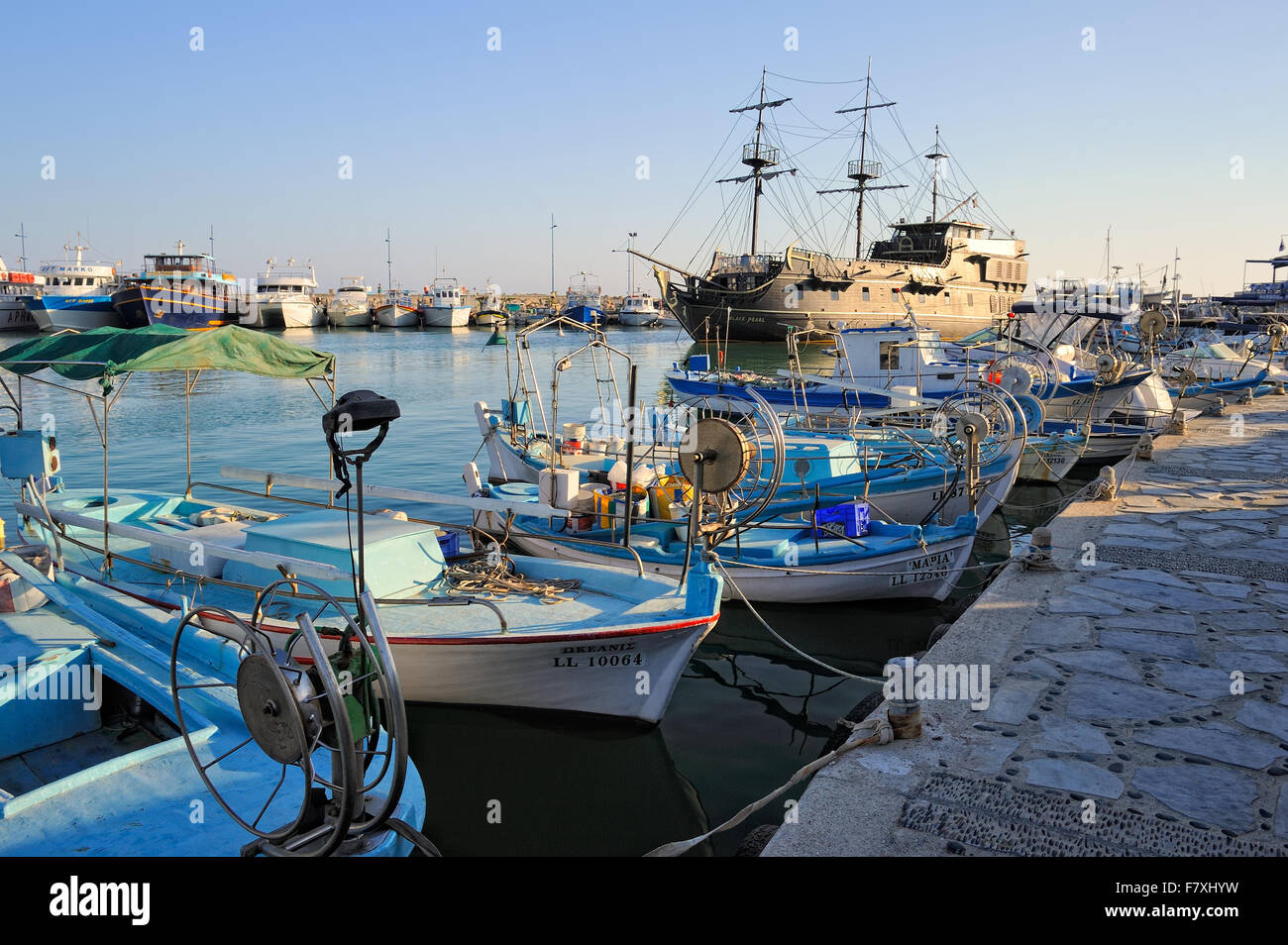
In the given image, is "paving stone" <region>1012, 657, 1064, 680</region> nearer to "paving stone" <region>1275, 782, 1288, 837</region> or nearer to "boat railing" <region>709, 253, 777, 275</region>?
"paving stone" <region>1275, 782, 1288, 837</region>

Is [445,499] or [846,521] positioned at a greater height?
[445,499]

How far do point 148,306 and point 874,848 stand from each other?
236 feet

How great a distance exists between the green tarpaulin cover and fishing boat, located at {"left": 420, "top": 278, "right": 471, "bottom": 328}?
3431 inches

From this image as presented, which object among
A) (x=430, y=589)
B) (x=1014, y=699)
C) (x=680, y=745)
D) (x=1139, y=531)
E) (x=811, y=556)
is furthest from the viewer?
(x=811, y=556)

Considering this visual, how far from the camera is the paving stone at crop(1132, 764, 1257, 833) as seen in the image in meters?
4.45

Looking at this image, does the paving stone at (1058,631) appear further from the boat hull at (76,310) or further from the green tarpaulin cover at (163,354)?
the boat hull at (76,310)

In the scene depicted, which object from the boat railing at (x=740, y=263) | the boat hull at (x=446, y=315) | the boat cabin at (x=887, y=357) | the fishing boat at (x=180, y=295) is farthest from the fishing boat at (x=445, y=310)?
the boat cabin at (x=887, y=357)

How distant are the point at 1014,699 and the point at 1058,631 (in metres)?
1.54

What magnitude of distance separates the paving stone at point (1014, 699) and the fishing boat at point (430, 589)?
2673mm

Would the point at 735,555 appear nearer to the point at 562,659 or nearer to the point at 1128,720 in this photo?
the point at 562,659

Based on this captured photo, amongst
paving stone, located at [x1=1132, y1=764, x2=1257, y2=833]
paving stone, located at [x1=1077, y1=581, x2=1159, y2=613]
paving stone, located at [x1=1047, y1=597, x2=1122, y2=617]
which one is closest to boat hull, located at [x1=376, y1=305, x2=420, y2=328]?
paving stone, located at [x1=1077, y1=581, x2=1159, y2=613]

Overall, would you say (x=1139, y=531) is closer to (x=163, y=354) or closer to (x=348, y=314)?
(x=163, y=354)

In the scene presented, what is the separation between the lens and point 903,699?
573 centimetres

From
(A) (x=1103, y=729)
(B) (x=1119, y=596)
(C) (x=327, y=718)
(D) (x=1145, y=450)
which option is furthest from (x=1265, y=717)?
(D) (x=1145, y=450)
